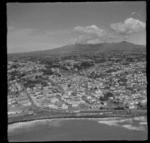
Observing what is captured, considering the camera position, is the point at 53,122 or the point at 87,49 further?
the point at 87,49

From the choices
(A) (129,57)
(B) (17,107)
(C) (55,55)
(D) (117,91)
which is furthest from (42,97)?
(A) (129,57)

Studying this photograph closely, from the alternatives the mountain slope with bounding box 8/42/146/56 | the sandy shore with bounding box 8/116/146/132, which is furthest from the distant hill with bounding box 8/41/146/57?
the sandy shore with bounding box 8/116/146/132

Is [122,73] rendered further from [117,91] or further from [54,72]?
[54,72]

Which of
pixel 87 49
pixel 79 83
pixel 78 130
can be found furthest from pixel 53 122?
pixel 87 49

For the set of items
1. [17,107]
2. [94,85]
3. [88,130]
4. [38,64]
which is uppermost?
[38,64]

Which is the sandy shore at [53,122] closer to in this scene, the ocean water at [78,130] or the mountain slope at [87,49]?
the ocean water at [78,130]

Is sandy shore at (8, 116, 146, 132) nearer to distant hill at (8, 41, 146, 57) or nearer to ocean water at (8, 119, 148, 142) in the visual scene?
ocean water at (8, 119, 148, 142)

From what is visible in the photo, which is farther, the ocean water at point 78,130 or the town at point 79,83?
the town at point 79,83

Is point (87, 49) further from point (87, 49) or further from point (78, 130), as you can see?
point (78, 130)

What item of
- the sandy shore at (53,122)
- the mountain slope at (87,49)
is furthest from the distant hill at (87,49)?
the sandy shore at (53,122)
